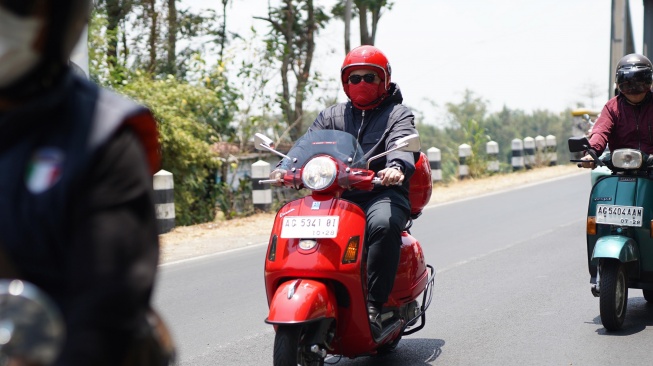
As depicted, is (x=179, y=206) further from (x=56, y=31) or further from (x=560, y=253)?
(x=56, y=31)

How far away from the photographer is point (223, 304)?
8.72m

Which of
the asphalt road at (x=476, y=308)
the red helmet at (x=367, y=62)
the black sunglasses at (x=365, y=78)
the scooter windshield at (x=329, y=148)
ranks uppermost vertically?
the red helmet at (x=367, y=62)

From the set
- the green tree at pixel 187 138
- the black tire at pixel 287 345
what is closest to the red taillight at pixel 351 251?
the black tire at pixel 287 345

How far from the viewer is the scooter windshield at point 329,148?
223 inches

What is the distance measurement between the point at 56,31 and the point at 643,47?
1566cm

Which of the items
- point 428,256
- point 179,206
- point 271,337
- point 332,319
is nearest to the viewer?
point 332,319

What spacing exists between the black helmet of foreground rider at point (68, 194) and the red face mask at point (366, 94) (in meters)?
4.49

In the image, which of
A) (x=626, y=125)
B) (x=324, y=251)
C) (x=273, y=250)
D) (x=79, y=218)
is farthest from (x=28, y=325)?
(x=626, y=125)

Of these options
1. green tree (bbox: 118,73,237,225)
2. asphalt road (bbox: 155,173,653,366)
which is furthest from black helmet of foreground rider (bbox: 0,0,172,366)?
green tree (bbox: 118,73,237,225)

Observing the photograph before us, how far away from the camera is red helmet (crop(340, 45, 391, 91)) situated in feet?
20.6

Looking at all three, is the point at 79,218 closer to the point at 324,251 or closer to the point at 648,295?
the point at 324,251

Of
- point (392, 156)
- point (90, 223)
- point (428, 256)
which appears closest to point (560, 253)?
point (428, 256)

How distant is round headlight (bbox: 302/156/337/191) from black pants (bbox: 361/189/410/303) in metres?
0.40

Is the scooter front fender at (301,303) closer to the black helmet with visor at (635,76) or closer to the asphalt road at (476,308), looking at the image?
the asphalt road at (476,308)
